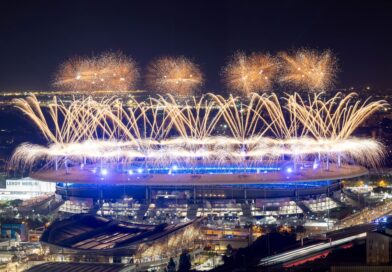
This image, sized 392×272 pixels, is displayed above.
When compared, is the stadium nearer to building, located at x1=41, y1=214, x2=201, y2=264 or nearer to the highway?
building, located at x1=41, y1=214, x2=201, y2=264

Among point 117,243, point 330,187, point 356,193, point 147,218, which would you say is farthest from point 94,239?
point 356,193

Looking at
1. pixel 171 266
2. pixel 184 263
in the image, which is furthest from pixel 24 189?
pixel 184 263

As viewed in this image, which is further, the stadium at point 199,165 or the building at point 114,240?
the stadium at point 199,165

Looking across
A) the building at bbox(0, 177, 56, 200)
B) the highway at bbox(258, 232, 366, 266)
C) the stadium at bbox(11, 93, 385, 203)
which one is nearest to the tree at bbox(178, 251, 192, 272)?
the highway at bbox(258, 232, 366, 266)

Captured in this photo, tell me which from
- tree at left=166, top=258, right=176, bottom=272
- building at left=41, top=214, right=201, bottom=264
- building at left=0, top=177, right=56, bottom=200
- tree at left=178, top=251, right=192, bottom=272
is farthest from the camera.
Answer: building at left=0, top=177, right=56, bottom=200

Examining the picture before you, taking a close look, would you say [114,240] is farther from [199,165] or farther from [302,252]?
[199,165]

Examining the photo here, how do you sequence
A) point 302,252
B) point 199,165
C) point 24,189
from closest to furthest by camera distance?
1. point 302,252
2. point 199,165
3. point 24,189

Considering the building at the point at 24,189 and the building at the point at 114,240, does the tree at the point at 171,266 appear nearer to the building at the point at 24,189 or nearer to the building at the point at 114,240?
the building at the point at 114,240

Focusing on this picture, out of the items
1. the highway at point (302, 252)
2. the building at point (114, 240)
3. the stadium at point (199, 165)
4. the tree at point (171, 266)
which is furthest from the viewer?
the stadium at point (199, 165)

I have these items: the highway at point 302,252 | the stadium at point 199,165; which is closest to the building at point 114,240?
the highway at point 302,252

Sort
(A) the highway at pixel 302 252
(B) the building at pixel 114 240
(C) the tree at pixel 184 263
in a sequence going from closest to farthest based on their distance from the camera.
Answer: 1. (A) the highway at pixel 302 252
2. (C) the tree at pixel 184 263
3. (B) the building at pixel 114 240

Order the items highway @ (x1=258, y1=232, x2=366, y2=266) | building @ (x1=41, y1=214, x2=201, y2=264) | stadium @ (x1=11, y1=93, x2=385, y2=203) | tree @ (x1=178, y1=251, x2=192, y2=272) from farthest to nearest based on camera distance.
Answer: stadium @ (x1=11, y1=93, x2=385, y2=203) < building @ (x1=41, y1=214, x2=201, y2=264) < tree @ (x1=178, y1=251, x2=192, y2=272) < highway @ (x1=258, y1=232, x2=366, y2=266)
